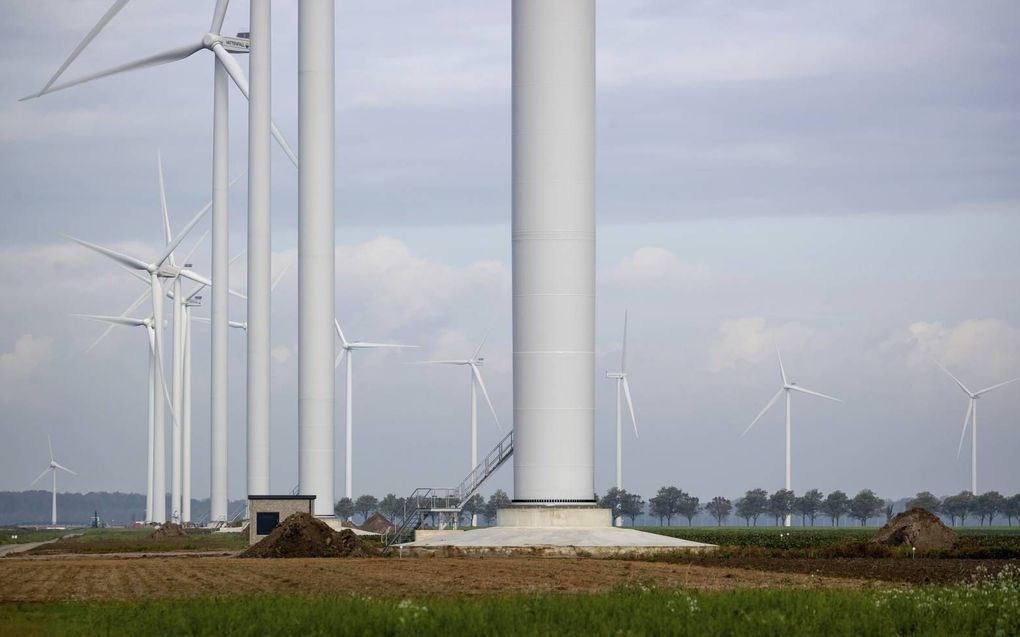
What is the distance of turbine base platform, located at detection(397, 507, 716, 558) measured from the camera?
195 feet

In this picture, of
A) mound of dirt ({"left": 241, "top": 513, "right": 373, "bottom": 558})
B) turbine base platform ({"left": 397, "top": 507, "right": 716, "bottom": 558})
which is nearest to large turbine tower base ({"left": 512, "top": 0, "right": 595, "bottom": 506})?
turbine base platform ({"left": 397, "top": 507, "right": 716, "bottom": 558})

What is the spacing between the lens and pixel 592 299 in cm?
6469

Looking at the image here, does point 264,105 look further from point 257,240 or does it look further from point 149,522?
point 149,522

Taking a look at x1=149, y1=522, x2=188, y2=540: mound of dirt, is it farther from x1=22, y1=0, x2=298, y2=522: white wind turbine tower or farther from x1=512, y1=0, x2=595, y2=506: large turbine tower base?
x1=512, y1=0, x2=595, y2=506: large turbine tower base

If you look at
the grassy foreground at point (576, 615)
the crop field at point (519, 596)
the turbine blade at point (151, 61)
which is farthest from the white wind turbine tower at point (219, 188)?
the grassy foreground at point (576, 615)

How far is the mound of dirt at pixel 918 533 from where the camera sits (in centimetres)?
7094

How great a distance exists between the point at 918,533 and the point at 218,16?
2539 inches

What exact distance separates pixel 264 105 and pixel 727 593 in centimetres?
7072

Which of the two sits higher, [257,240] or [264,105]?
[264,105]

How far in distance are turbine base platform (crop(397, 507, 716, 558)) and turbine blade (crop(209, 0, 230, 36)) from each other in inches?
2282

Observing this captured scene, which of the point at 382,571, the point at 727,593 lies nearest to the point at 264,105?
the point at 382,571

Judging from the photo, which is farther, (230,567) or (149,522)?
(149,522)

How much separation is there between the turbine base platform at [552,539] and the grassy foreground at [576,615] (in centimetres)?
2459

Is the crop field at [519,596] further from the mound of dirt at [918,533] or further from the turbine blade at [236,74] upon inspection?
the turbine blade at [236,74]
